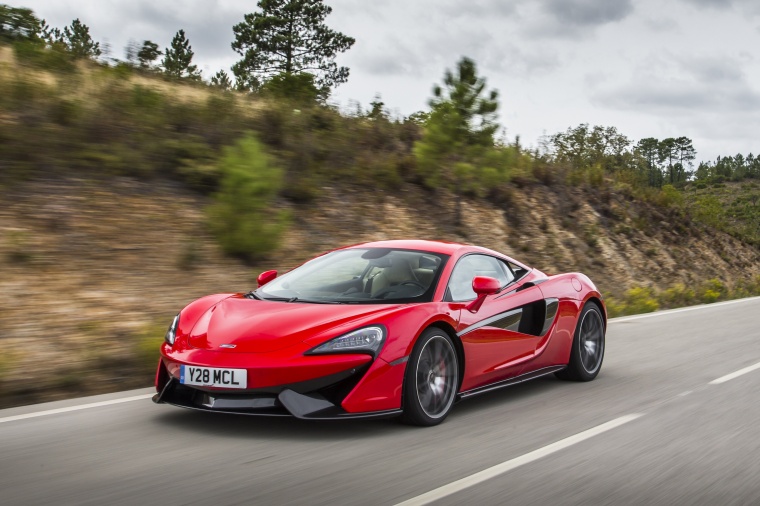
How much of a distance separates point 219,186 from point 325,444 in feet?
30.3

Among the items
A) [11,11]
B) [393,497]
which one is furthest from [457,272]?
[11,11]

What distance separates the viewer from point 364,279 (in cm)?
630

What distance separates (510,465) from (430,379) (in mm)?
1003

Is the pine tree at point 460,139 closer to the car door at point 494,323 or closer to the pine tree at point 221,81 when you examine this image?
the pine tree at point 221,81

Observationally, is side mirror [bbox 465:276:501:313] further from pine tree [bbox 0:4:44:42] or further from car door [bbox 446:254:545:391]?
pine tree [bbox 0:4:44:42]

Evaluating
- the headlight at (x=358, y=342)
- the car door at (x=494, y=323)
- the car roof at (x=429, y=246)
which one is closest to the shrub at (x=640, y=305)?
the car door at (x=494, y=323)

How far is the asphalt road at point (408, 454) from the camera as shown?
4.18 metres

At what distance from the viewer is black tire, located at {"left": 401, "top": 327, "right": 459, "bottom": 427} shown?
5.43m

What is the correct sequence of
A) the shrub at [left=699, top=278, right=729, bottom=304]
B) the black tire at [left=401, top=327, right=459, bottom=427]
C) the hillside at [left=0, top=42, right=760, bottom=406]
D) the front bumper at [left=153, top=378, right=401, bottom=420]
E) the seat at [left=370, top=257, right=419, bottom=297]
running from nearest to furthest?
the front bumper at [left=153, top=378, right=401, bottom=420] → the black tire at [left=401, top=327, right=459, bottom=427] → the seat at [left=370, top=257, right=419, bottom=297] → the hillside at [left=0, top=42, right=760, bottom=406] → the shrub at [left=699, top=278, right=729, bottom=304]

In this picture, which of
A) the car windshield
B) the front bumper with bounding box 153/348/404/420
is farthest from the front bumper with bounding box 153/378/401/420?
the car windshield

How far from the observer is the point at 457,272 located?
641 cm

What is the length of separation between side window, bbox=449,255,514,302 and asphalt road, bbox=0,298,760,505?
85cm

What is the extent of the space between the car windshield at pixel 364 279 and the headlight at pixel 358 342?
53 cm

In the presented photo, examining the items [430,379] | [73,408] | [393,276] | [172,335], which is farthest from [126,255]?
[430,379]
